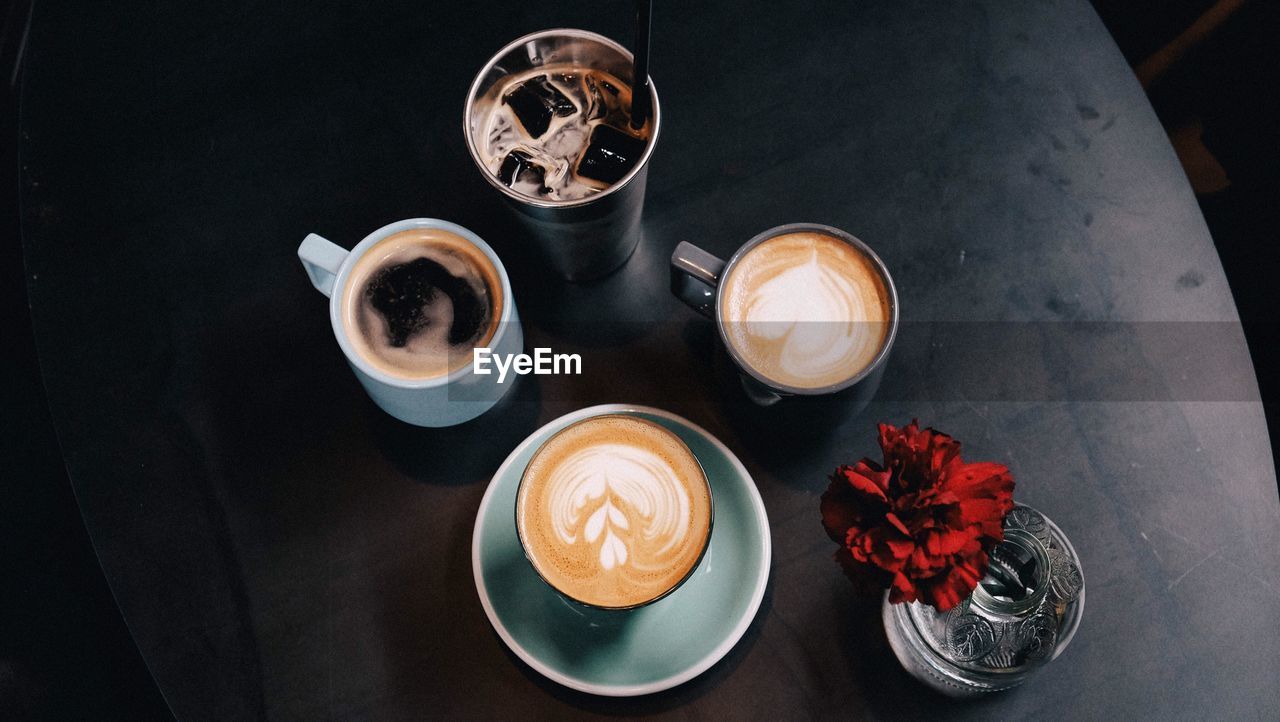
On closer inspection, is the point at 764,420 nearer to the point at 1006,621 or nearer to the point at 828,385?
the point at 828,385

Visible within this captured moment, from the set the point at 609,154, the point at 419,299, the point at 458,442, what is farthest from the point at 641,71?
the point at 458,442

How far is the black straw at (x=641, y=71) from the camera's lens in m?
0.77

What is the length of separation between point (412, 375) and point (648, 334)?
26cm

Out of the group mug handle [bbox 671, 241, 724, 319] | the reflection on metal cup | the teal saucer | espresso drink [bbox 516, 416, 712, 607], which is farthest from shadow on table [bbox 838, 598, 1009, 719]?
the reflection on metal cup

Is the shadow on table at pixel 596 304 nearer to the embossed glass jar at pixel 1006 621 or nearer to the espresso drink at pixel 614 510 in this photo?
the espresso drink at pixel 614 510

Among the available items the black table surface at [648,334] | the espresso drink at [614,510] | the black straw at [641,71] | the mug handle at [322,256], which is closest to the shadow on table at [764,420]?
the black table surface at [648,334]

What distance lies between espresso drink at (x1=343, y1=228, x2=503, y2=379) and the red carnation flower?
403mm

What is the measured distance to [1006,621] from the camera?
2.69 feet

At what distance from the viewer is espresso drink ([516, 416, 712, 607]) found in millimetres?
817

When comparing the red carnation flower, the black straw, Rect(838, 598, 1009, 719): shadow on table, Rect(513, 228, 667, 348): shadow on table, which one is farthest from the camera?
Rect(513, 228, 667, 348): shadow on table

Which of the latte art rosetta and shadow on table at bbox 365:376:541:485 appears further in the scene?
shadow on table at bbox 365:376:541:485

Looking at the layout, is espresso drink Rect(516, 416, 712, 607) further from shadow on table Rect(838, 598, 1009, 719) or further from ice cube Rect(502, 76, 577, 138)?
ice cube Rect(502, 76, 577, 138)

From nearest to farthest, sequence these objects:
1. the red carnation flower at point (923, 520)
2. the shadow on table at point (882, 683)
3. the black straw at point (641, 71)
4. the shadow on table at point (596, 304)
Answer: the red carnation flower at point (923, 520)
the black straw at point (641, 71)
the shadow on table at point (882, 683)
the shadow on table at point (596, 304)

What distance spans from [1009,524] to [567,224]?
0.52 metres
